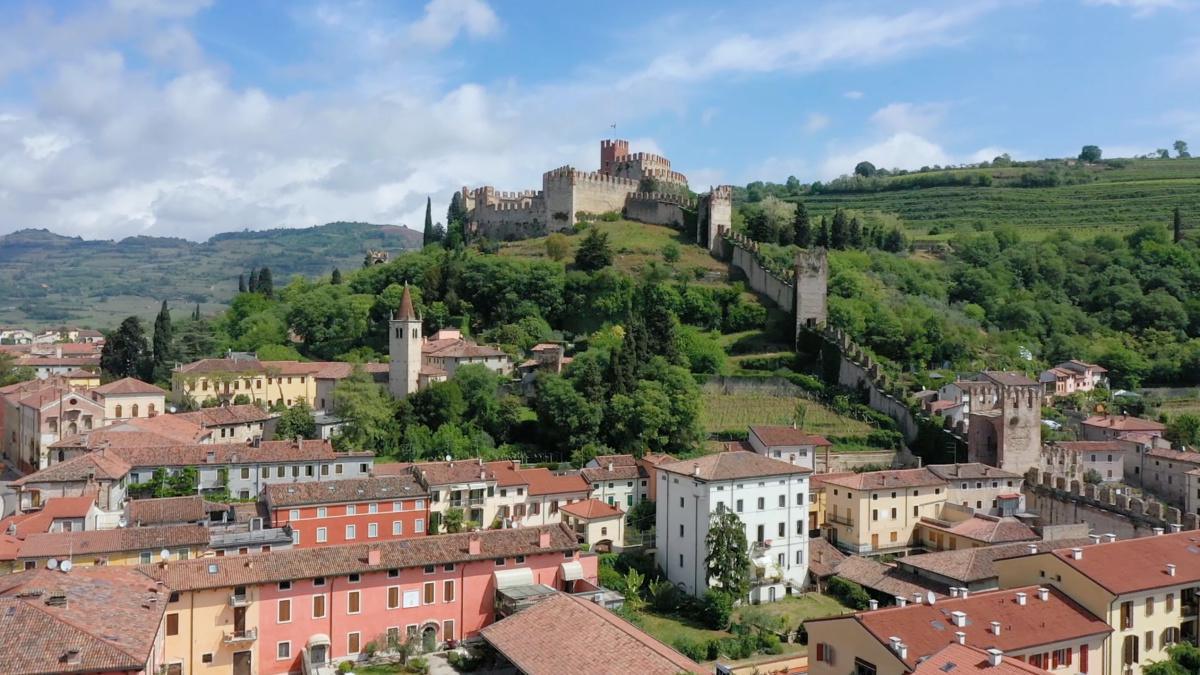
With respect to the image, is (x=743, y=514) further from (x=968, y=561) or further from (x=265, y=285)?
(x=265, y=285)

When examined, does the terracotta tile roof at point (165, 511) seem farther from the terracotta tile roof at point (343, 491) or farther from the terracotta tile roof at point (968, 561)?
the terracotta tile roof at point (968, 561)

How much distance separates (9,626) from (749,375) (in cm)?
4519

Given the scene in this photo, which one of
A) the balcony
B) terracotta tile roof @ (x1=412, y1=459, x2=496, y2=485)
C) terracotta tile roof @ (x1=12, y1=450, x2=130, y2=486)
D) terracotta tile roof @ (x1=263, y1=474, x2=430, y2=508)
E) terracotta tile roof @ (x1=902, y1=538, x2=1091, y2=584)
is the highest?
terracotta tile roof @ (x1=12, y1=450, x2=130, y2=486)

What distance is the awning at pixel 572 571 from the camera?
107 ft

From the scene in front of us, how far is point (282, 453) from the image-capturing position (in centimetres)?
4256

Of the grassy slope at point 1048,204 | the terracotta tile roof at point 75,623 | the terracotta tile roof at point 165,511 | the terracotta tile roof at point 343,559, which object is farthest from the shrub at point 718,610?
the grassy slope at point 1048,204

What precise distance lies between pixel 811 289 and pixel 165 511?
136 feet

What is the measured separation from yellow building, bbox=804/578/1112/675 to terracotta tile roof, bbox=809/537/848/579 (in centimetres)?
1393

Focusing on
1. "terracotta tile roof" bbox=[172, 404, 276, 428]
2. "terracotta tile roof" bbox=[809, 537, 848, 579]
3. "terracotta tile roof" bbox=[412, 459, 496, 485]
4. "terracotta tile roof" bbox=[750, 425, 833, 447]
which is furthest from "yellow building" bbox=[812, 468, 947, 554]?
"terracotta tile roof" bbox=[172, 404, 276, 428]

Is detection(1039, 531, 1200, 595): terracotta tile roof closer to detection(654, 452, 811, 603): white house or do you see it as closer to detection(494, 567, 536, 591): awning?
detection(654, 452, 811, 603): white house

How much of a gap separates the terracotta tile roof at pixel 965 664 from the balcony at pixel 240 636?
18.8 m

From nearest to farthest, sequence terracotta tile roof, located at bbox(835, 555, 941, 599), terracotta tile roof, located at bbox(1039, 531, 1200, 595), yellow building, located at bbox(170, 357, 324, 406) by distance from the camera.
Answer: terracotta tile roof, located at bbox(1039, 531, 1200, 595) < terracotta tile roof, located at bbox(835, 555, 941, 599) < yellow building, located at bbox(170, 357, 324, 406)

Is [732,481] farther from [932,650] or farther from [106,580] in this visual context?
[106,580]

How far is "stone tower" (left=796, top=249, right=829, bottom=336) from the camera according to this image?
6331 centimetres
